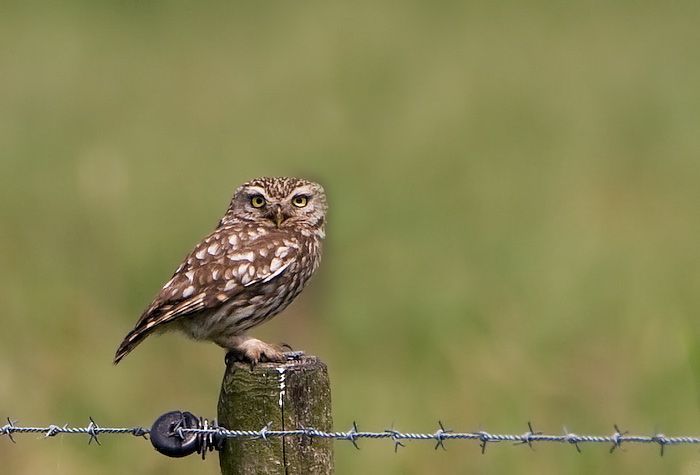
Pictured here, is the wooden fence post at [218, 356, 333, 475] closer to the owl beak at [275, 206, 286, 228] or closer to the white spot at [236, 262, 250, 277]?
the white spot at [236, 262, 250, 277]

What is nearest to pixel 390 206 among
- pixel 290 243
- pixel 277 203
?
pixel 277 203

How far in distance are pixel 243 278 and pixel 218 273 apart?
112mm

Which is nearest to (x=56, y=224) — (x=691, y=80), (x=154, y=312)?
(x=154, y=312)

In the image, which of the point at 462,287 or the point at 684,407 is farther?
the point at 462,287

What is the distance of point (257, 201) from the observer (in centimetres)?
641

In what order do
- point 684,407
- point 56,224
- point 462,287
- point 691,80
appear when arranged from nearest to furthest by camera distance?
point 684,407
point 462,287
point 56,224
point 691,80

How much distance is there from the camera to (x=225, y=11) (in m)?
18.4

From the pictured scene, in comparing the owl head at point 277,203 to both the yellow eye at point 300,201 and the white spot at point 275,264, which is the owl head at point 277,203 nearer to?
the yellow eye at point 300,201

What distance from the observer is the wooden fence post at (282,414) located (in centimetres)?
438

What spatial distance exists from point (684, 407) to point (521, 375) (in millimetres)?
926

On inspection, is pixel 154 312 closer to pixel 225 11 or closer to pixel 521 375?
pixel 521 375

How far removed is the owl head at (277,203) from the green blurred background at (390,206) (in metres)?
1.48

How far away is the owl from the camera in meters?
5.73

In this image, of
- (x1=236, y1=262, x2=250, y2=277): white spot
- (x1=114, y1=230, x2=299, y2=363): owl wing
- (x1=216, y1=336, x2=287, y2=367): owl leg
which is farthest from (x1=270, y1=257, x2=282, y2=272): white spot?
(x1=216, y1=336, x2=287, y2=367): owl leg
